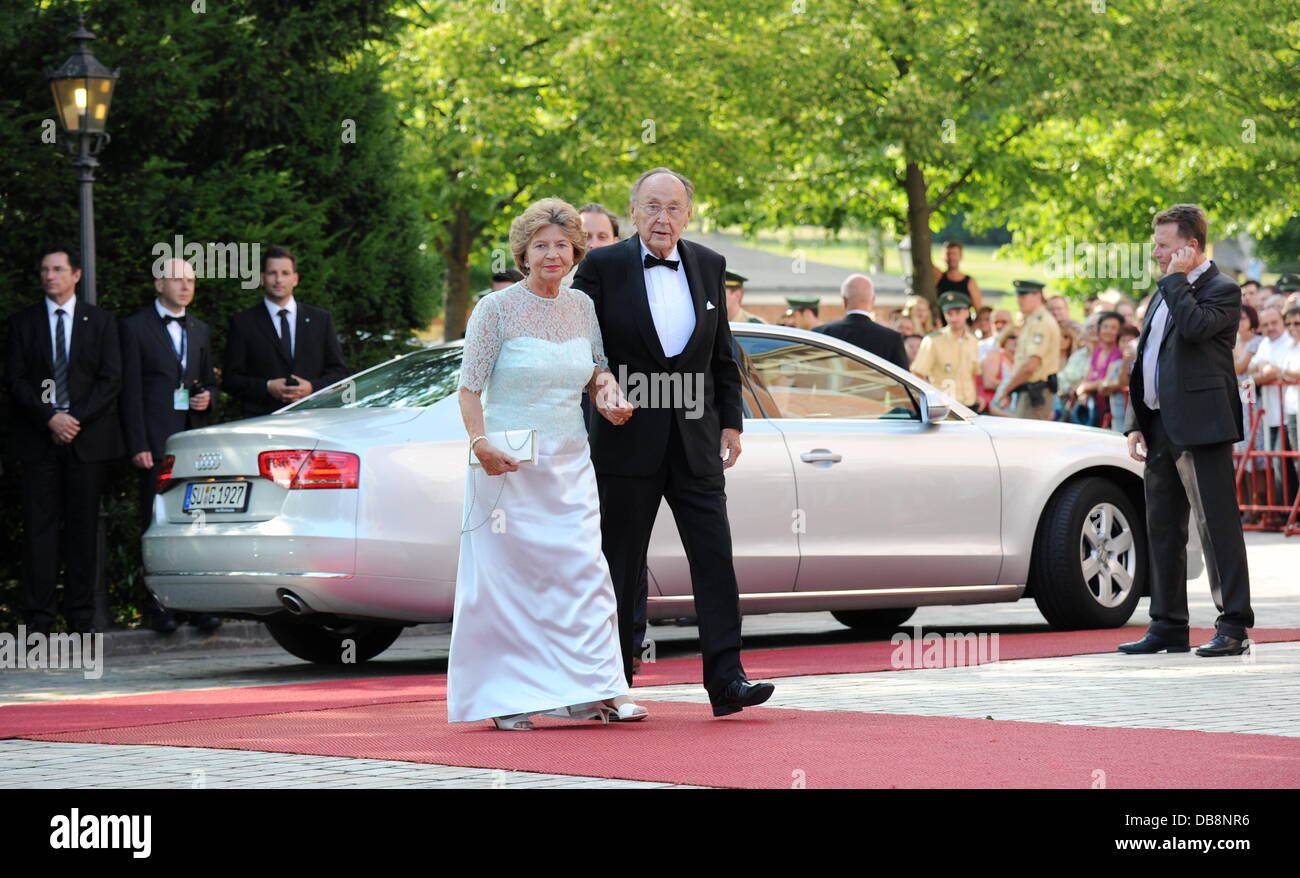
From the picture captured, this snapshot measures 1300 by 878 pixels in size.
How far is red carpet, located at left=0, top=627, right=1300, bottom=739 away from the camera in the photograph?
8750 millimetres

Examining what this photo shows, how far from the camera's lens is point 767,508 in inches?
436

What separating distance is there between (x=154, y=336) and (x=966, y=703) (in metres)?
5.92

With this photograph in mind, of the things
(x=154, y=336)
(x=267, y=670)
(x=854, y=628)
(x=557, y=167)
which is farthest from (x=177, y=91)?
(x=557, y=167)

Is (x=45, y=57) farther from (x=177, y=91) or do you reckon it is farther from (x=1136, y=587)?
(x=1136, y=587)

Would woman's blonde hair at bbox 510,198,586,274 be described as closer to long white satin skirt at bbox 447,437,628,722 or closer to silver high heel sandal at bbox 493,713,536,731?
long white satin skirt at bbox 447,437,628,722

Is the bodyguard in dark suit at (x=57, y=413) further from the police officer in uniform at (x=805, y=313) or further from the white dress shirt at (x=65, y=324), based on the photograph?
the police officer in uniform at (x=805, y=313)

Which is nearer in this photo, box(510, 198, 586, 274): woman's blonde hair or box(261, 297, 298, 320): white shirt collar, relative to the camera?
box(510, 198, 586, 274): woman's blonde hair

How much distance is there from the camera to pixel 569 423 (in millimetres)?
8102

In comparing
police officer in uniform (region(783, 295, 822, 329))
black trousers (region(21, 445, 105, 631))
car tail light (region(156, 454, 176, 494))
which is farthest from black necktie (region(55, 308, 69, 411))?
police officer in uniform (region(783, 295, 822, 329))

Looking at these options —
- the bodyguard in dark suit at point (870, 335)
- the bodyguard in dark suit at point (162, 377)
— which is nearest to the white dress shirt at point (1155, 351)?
the bodyguard in dark suit at point (870, 335)

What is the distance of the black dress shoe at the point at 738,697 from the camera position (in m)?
8.09

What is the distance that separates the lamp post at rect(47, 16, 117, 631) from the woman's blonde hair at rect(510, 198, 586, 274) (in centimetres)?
525

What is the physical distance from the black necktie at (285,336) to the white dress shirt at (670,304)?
4851 millimetres

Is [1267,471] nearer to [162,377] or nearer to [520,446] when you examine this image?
[162,377]
